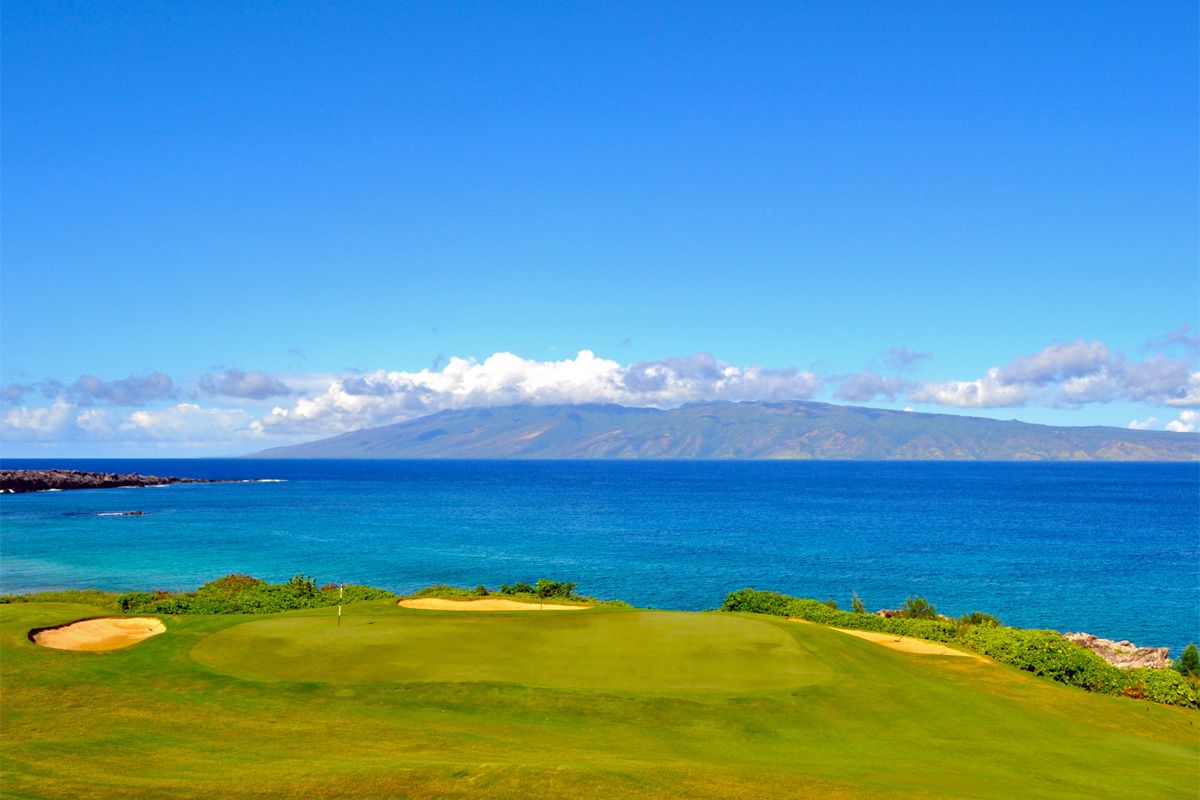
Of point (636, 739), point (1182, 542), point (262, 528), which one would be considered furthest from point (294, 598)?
point (1182, 542)

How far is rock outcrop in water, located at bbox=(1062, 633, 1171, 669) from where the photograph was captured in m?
39.9

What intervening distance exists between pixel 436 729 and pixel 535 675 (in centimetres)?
458

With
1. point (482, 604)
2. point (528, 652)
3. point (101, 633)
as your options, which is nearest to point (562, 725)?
point (528, 652)

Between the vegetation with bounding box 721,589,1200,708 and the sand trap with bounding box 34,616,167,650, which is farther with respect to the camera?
the sand trap with bounding box 34,616,167,650

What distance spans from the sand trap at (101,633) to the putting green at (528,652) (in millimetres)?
3585

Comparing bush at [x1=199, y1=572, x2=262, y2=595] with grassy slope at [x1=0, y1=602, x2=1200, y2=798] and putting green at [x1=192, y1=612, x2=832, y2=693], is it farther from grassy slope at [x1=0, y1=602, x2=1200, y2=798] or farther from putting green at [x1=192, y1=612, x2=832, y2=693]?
putting green at [x1=192, y1=612, x2=832, y2=693]

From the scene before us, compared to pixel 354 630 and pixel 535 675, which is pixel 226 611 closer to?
pixel 354 630

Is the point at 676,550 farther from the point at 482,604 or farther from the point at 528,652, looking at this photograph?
the point at 528,652

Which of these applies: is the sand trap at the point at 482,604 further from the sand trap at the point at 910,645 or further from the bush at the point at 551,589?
the sand trap at the point at 910,645

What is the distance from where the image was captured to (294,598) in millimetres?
37875

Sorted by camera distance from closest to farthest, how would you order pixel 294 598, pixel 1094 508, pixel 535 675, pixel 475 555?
pixel 535 675 < pixel 294 598 < pixel 475 555 < pixel 1094 508

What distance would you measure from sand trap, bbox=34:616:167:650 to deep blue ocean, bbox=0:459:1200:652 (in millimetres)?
33774

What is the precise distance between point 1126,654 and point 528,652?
34.3 meters

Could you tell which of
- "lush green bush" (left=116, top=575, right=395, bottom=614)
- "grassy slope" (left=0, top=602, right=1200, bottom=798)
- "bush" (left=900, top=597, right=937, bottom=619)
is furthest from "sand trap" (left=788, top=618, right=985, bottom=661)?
"lush green bush" (left=116, top=575, right=395, bottom=614)
